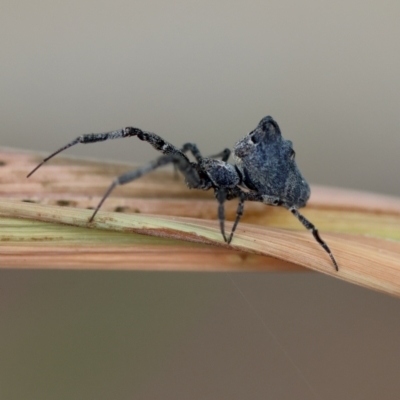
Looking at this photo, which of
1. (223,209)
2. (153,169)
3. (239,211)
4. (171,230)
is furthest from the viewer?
(239,211)

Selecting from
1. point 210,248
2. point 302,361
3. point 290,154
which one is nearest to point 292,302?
point 302,361

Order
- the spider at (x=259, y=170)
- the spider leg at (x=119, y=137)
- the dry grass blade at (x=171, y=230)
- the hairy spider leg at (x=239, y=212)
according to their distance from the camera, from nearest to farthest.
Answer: the dry grass blade at (x=171, y=230), the hairy spider leg at (x=239, y=212), the spider leg at (x=119, y=137), the spider at (x=259, y=170)

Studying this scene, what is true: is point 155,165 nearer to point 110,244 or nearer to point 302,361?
point 110,244

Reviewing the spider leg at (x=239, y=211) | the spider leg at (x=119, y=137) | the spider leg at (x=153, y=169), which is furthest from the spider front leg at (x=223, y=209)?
the spider leg at (x=119, y=137)

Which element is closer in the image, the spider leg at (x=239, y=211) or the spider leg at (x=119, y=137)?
the spider leg at (x=239, y=211)

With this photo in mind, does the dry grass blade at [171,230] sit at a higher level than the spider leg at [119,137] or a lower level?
lower

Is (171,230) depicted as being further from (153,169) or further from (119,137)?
(119,137)

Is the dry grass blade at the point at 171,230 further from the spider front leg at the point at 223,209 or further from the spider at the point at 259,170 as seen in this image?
the spider at the point at 259,170

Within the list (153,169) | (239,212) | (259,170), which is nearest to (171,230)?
(153,169)
